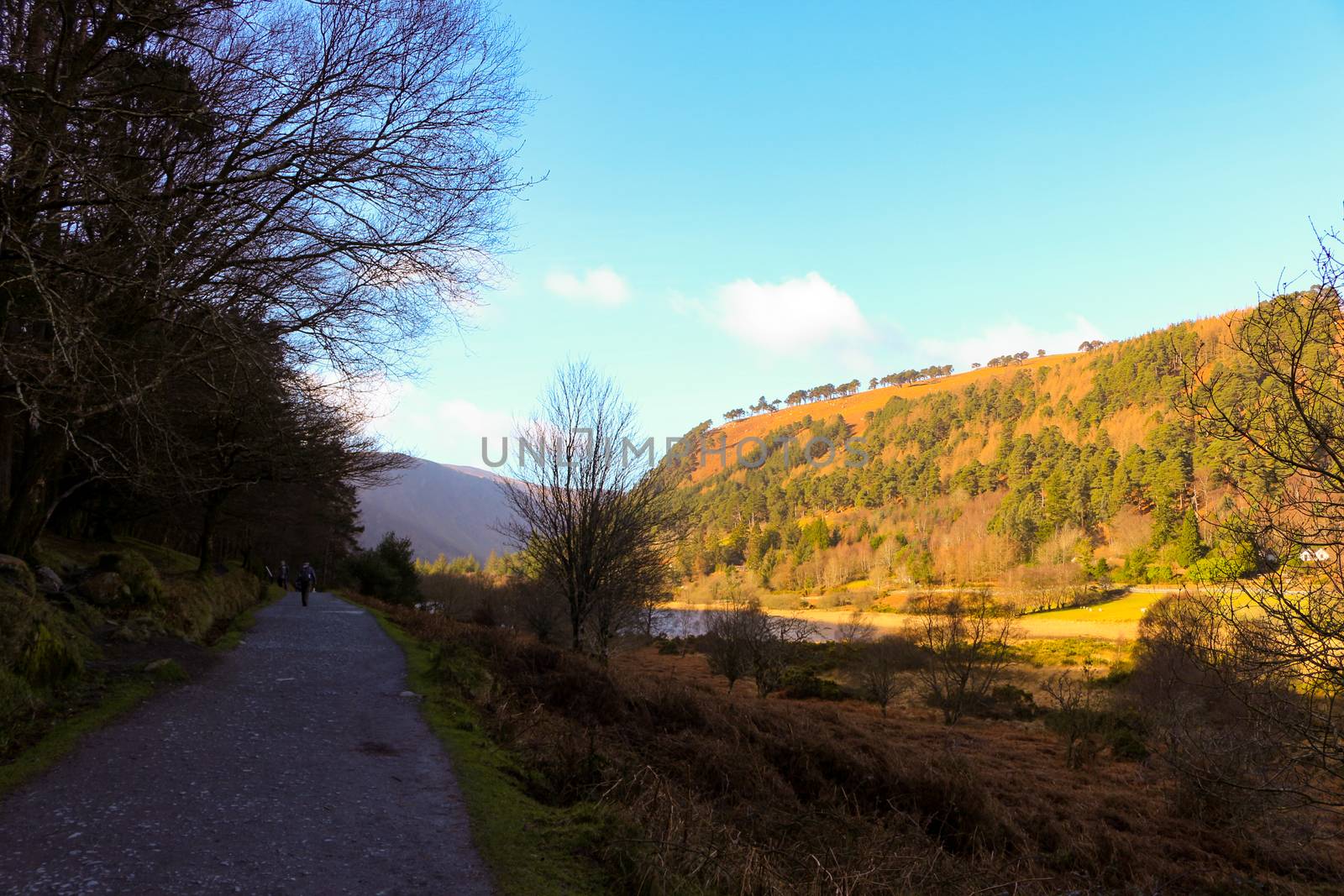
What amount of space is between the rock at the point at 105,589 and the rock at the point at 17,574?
8.27 ft

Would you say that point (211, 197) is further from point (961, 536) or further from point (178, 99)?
point (961, 536)

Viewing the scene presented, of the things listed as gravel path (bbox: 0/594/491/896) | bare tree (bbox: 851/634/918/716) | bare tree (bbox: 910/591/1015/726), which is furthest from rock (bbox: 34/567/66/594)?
bare tree (bbox: 851/634/918/716)

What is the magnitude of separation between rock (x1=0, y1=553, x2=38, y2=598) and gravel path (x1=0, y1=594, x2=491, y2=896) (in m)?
2.35

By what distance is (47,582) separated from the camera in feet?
34.7

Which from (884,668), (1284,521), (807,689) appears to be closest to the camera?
(1284,521)

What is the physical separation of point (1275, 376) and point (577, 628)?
15.7m

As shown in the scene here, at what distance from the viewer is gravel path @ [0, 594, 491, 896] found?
407cm

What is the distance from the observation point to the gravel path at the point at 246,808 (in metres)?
4.07

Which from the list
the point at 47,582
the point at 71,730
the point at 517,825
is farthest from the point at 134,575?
the point at 517,825

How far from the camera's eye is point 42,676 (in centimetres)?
739

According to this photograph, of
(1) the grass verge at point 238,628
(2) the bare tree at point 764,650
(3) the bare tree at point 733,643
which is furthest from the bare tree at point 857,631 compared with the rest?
(1) the grass verge at point 238,628

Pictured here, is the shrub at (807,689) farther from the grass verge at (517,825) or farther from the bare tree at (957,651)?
the grass verge at (517,825)

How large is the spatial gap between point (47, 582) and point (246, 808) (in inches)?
326

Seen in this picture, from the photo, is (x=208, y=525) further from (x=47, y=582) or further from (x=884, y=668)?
(x=884, y=668)
